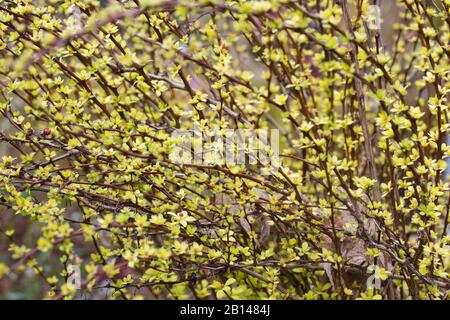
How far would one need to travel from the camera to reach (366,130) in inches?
76.5

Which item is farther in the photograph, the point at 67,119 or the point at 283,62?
the point at 283,62

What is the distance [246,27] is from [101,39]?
2.23 ft

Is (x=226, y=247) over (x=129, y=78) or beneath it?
beneath

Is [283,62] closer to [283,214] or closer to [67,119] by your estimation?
[283,214]

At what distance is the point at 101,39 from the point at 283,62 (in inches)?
27.4

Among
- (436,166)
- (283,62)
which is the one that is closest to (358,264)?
(436,166)

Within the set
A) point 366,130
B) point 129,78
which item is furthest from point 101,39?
point 366,130

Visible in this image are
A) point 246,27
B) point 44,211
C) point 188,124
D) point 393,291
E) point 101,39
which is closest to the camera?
point 246,27

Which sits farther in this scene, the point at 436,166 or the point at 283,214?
the point at 283,214

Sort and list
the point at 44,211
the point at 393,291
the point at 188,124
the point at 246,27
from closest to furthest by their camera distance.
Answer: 1. the point at 246,27
2. the point at 44,211
3. the point at 393,291
4. the point at 188,124

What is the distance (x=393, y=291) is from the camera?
92.7 inches

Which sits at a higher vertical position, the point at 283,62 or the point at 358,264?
the point at 283,62
